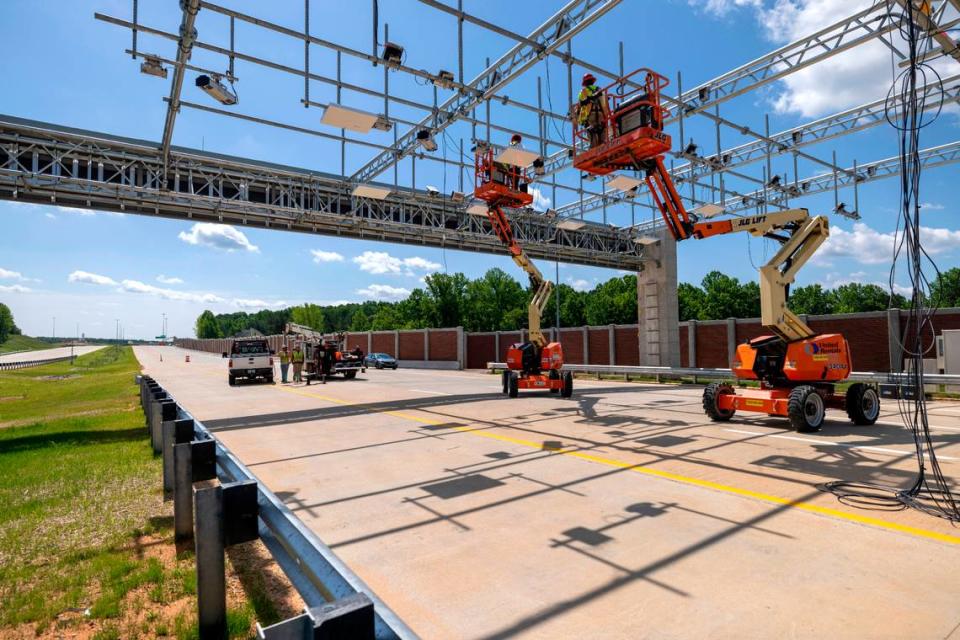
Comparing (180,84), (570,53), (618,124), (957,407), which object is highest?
(570,53)

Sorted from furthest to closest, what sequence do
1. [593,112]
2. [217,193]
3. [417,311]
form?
[417,311]
[217,193]
[593,112]

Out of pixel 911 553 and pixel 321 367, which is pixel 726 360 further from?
pixel 911 553

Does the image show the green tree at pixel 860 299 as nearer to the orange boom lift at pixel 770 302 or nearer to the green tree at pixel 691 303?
the green tree at pixel 691 303

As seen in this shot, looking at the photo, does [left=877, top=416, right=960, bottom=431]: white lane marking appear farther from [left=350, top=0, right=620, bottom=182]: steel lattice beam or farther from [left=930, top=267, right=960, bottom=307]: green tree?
[left=350, top=0, right=620, bottom=182]: steel lattice beam

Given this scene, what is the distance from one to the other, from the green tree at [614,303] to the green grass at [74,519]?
7891 centimetres

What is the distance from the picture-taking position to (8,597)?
4180 millimetres

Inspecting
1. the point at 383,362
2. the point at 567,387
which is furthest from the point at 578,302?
the point at 567,387

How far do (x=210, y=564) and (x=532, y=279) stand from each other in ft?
54.8

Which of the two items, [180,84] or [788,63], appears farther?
[788,63]

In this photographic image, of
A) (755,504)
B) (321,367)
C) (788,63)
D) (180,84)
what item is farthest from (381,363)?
(755,504)

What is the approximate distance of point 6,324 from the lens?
168 metres

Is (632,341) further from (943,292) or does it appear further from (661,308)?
(943,292)

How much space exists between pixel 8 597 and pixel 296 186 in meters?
18.3

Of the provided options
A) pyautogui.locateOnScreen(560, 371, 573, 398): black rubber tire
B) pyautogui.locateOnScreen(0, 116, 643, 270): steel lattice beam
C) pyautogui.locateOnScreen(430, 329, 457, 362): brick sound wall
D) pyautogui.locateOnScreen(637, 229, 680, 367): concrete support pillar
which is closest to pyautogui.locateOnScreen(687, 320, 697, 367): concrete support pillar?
pyautogui.locateOnScreen(637, 229, 680, 367): concrete support pillar
